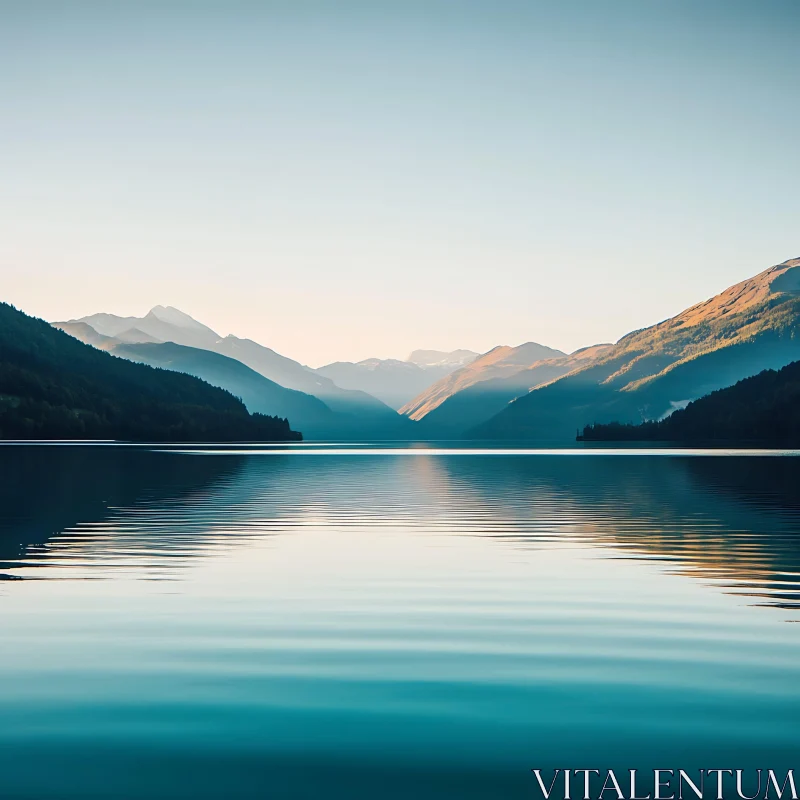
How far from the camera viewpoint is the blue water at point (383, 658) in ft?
48.2

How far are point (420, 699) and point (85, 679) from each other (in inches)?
266

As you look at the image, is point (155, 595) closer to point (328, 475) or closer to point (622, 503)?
point (622, 503)

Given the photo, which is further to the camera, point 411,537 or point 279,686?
point 411,537

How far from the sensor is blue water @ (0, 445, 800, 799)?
14.7 m

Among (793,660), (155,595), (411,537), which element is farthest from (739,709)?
(411,537)

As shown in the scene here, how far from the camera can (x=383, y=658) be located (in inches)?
846

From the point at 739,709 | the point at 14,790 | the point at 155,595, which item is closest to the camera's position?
the point at 14,790

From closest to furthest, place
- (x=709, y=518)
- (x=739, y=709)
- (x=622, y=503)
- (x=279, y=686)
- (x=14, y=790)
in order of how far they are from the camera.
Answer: (x=14, y=790) → (x=739, y=709) → (x=279, y=686) → (x=709, y=518) → (x=622, y=503)

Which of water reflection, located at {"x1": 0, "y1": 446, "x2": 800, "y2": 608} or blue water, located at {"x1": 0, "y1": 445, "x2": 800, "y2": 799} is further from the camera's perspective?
water reflection, located at {"x1": 0, "y1": 446, "x2": 800, "y2": 608}

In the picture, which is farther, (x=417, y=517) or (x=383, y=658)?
(x=417, y=517)

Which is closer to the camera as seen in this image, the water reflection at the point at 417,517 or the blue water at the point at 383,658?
the blue water at the point at 383,658

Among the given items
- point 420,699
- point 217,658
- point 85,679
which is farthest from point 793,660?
point 85,679

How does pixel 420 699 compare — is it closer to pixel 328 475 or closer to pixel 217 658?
pixel 217 658

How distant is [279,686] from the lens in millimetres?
18938
